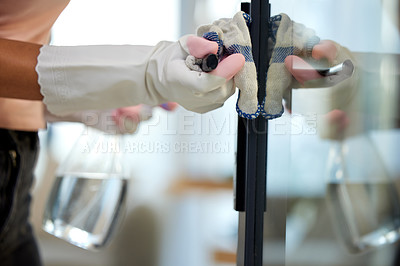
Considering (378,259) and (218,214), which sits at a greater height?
(378,259)

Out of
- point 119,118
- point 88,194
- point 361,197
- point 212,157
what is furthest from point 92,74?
point 212,157

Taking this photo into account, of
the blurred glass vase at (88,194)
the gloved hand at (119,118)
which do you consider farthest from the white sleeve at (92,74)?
the blurred glass vase at (88,194)

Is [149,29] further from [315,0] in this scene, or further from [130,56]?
[315,0]

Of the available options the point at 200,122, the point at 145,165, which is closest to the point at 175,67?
the point at 200,122

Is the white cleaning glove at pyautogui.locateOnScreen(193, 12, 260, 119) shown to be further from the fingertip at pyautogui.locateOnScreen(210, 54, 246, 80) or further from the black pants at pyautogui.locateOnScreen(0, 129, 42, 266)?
the black pants at pyautogui.locateOnScreen(0, 129, 42, 266)

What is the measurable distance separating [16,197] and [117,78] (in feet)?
1.44

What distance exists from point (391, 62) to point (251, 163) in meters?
0.29

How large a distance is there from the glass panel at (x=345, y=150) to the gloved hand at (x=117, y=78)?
13 cm

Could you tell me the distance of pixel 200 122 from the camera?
50.9 inches

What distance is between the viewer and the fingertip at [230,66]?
0.49 m

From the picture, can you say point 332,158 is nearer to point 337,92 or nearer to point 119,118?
point 337,92

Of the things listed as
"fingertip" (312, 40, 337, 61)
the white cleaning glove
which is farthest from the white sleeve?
"fingertip" (312, 40, 337, 61)

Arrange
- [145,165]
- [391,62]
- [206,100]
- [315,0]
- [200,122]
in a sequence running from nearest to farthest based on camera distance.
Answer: [391,62], [315,0], [206,100], [200,122], [145,165]

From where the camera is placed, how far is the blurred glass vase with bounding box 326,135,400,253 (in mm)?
345
